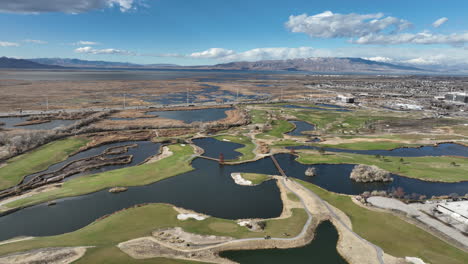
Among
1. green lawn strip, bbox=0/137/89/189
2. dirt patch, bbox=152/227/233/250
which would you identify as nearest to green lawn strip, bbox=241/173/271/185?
dirt patch, bbox=152/227/233/250

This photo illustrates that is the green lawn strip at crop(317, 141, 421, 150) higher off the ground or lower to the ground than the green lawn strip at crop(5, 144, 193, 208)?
higher

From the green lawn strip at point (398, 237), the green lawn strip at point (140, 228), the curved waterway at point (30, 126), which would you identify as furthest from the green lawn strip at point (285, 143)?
the curved waterway at point (30, 126)

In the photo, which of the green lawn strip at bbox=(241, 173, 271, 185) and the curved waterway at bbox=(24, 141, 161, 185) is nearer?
the green lawn strip at bbox=(241, 173, 271, 185)

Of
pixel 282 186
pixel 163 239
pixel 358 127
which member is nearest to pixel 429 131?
pixel 358 127

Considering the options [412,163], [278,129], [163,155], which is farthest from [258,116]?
[412,163]

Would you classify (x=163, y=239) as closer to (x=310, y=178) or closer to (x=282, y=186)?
(x=282, y=186)

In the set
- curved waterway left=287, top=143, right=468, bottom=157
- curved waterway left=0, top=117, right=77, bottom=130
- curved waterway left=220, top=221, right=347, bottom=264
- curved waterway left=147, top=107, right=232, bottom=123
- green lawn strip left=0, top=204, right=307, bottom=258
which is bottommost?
curved waterway left=220, top=221, right=347, bottom=264

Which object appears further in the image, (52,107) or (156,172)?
(52,107)

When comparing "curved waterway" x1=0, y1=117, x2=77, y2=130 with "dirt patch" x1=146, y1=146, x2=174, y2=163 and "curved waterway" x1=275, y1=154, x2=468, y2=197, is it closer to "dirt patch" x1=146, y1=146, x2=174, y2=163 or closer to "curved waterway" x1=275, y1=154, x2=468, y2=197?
"dirt patch" x1=146, y1=146, x2=174, y2=163
